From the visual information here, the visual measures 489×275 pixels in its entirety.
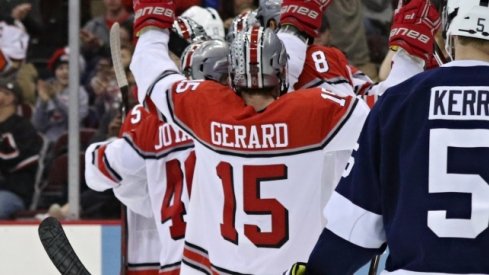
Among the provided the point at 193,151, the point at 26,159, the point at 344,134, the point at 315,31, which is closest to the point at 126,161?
the point at 193,151

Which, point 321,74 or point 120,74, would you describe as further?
point 120,74

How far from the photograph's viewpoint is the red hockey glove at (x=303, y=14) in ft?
14.1

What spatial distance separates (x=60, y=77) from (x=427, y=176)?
4091 millimetres

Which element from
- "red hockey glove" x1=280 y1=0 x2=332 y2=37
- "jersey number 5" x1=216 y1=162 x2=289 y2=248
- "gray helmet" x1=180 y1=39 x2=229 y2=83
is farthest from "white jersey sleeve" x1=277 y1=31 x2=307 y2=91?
"jersey number 5" x1=216 y1=162 x2=289 y2=248

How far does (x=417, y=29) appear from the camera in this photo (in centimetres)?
406

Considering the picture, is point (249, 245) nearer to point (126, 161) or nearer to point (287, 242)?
point (287, 242)

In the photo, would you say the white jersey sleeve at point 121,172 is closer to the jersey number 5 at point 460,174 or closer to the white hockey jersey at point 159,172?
the white hockey jersey at point 159,172

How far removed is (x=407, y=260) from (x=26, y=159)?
3756mm

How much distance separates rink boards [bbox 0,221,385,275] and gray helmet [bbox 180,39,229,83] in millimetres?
1430

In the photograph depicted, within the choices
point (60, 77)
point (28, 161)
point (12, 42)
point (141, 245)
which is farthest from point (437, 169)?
point (12, 42)

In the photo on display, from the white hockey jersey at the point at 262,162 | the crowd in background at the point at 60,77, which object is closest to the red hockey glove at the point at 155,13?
the white hockey jersey at the point at 262,162

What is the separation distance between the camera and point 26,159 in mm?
6234

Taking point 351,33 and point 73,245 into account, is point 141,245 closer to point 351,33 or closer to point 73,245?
point 73,245

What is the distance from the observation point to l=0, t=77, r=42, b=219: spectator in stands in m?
6.05
